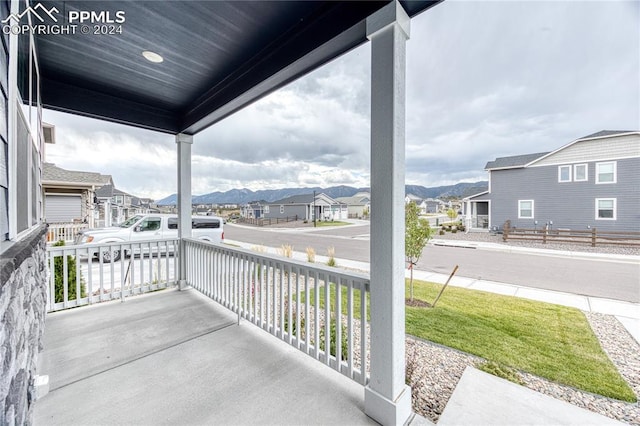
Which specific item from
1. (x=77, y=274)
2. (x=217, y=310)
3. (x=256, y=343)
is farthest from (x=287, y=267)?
(x=77, y=274)

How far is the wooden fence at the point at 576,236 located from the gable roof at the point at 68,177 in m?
14.4

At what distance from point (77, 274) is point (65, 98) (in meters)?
2.22

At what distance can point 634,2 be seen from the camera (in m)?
1.83

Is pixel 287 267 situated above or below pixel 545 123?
below

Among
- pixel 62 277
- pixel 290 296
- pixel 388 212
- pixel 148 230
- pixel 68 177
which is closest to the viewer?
pixel 388 212

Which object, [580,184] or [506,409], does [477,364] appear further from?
[580,184]

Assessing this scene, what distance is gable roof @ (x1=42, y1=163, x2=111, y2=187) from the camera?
8.19m

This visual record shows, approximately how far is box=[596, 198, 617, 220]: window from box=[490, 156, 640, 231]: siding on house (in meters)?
0.07

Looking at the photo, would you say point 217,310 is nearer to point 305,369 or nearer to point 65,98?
point 305,369

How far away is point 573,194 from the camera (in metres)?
6.04

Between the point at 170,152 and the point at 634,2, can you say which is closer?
the point at 634,2

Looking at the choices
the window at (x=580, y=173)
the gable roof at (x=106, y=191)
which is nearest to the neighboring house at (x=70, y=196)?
the gable roof at (x=106, y=191)

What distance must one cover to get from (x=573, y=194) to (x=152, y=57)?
8.50 metres

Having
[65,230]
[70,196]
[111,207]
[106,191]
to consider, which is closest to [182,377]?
[65,230]
